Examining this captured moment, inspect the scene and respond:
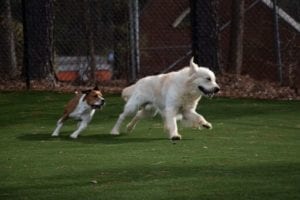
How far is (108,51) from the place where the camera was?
21375 mm

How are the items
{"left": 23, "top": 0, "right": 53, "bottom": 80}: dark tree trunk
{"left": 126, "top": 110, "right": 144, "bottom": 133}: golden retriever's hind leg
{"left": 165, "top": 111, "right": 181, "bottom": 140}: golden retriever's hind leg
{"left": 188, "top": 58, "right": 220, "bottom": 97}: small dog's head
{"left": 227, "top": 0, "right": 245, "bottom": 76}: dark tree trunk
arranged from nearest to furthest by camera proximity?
{"left": 165, "top": 111, "right": 181, "bottom": 140}: golden retriever's hind leg → {"left": 188, "top": 58, "right": 220, "bottom": 97}: small dog's head → {"left": 126, "top": 110, "right": 144, "bottom": 133}: golden retriever's hind leg → {"left": 23, "top": 0, "right": 53, "bottom": 80}: dark tree trunk → {"left": 227, "top": 0, "right": 245, "bottom": 76}: dark tree trunk

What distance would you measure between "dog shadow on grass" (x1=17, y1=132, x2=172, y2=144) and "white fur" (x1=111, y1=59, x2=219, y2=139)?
0.29 meters

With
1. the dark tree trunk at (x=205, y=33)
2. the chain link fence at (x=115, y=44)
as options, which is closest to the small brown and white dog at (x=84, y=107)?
the dark tree trunk at (x=205, y=33)

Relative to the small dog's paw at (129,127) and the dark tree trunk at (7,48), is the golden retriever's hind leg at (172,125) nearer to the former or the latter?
the small dog's paw at (129,127)

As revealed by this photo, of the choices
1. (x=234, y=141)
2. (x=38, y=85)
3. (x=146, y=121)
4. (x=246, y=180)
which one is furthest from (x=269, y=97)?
(x=246, y=180)

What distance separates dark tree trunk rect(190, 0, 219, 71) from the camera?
15.8 meters

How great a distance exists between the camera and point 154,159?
319 inches

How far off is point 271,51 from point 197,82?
10727mm

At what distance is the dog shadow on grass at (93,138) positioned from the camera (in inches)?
393

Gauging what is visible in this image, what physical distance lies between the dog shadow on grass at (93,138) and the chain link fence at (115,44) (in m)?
5.86

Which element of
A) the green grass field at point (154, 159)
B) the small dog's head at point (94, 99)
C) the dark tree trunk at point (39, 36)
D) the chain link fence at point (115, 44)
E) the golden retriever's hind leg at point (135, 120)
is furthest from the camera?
the chain link fence at point (115, 44)

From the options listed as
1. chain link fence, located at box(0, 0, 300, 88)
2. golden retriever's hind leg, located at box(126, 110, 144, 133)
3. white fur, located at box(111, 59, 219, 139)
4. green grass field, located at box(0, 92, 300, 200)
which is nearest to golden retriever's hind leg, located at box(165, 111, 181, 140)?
white fur, located at box(111, 59, 219, 139)

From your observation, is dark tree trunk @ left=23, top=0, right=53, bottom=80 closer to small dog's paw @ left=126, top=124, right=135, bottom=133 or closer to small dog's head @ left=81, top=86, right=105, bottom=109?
small dog's paw @ left=126, top=124, right=135, bottom=133

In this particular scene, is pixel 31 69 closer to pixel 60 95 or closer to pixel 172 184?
pixel 60 95
